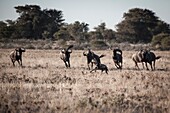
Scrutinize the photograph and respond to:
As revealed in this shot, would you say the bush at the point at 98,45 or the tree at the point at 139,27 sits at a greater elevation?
the tree at the point at 139,27

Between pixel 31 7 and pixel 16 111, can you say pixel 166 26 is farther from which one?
pixel 16 111

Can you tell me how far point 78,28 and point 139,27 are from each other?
1842 cm

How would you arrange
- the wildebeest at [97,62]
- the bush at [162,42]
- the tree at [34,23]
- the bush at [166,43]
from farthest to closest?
the tree at [34,23] < the bush at [166,43] < the bush at [162,42] < the wildebeest at [97,62]

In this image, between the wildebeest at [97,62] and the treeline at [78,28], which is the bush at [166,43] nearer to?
the treeline at [78,28]

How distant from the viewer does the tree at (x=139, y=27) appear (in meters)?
72.9

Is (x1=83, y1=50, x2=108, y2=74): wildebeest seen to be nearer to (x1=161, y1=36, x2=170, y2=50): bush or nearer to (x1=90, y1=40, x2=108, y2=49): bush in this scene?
(x1=90, y1=40, x2=108, y2=49): bush

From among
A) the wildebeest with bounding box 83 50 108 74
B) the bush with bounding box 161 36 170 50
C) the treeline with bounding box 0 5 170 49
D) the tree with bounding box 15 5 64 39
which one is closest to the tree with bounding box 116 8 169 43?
the treeline with bounding box 0 5 170 49

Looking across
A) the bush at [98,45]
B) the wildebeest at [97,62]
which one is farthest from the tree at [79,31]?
the wildebeest at [97,62]

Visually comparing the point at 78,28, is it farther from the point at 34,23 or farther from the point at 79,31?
the point at 34,23

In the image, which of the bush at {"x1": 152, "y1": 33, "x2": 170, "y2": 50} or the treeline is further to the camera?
the treeline

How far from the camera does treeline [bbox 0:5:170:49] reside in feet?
240

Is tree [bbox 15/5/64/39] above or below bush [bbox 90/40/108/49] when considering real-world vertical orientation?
above

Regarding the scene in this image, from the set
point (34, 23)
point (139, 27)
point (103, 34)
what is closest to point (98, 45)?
point (139, 27)

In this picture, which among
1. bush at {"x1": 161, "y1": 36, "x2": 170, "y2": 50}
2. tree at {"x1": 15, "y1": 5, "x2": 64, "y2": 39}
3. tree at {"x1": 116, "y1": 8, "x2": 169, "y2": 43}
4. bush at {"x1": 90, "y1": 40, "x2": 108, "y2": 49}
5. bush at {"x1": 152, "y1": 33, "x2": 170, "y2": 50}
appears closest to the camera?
bush at {"x1": 152, "y1": 33, "x2": 170, "y2": 50}
